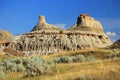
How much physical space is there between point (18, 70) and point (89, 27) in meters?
172

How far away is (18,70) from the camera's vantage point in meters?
23.7

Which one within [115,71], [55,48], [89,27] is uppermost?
[89,27]

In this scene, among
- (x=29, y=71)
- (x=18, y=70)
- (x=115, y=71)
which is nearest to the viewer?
(x=115, y=71)

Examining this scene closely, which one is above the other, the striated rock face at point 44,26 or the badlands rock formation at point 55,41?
the striated rock face at point 44,26

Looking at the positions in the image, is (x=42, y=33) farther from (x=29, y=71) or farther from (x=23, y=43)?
(x=29, y=71)

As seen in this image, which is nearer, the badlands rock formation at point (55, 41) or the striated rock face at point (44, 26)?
the badlands rock formation at point (55, 41)

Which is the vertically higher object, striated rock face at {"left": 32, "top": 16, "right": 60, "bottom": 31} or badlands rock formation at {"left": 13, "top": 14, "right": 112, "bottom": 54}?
striated rock face at {"left": 32, "top": 16, "right": 60, "bottom": 31}

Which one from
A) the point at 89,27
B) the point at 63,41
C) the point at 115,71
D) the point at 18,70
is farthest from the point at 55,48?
the point at 115,71

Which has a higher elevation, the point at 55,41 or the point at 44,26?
the point at 44,26

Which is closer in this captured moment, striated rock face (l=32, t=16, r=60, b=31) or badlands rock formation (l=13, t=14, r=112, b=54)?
→ badlands rock formation (l=13, t=14, r=112, b=54)

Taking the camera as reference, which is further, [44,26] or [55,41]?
[44,26]

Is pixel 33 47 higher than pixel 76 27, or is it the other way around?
pixel 76 27

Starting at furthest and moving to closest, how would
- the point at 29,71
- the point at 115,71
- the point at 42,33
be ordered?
the point at 42,33 < the point at 29,71 < the point at 115,71

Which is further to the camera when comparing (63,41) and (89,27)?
(89,27)
